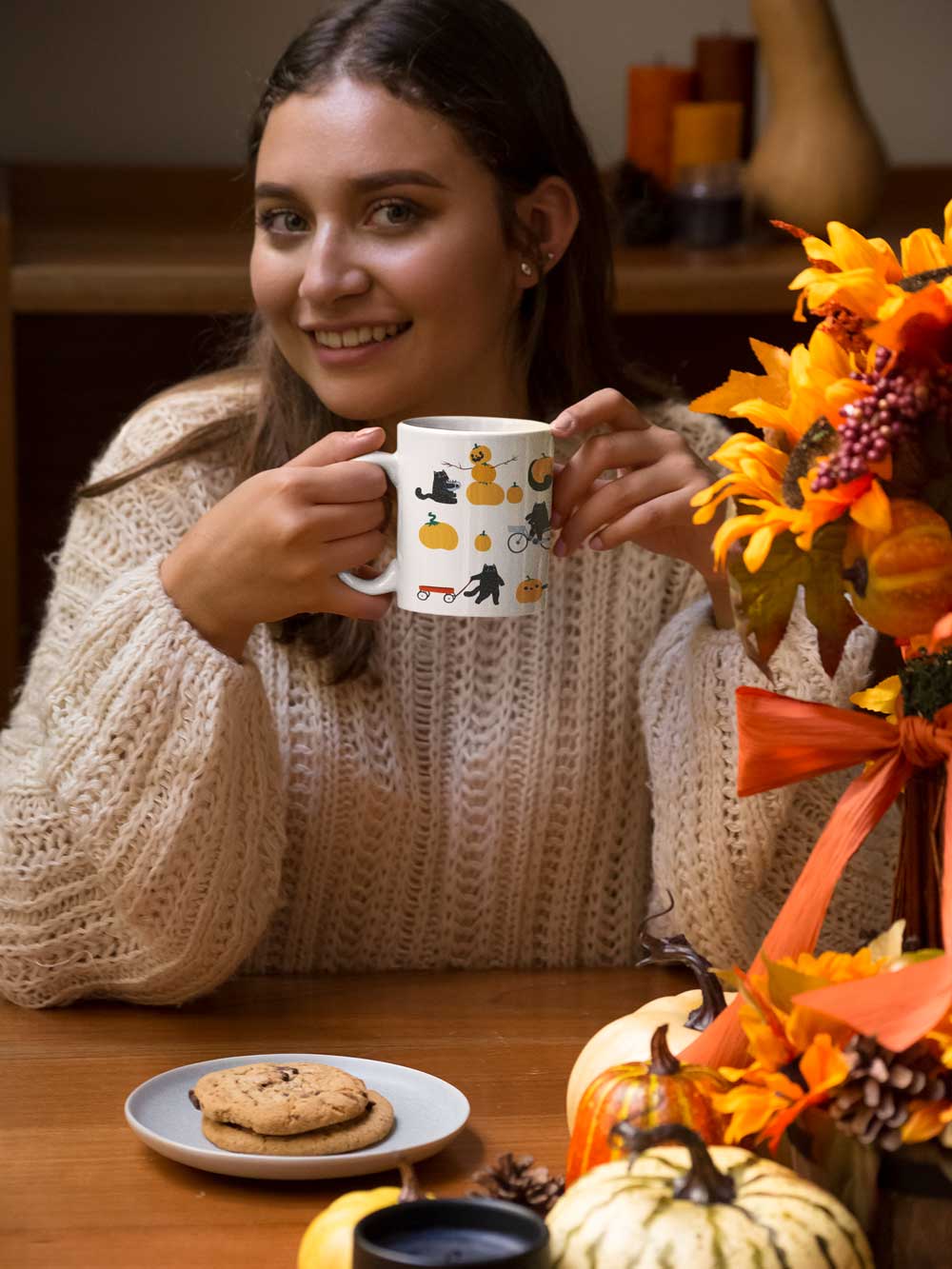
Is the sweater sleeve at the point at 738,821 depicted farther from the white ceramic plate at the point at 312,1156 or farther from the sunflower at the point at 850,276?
the sunflower at the point at 850,276

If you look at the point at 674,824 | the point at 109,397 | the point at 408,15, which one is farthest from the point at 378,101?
the point at 109,397

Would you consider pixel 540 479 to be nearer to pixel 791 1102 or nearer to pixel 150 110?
pixel 791 1102

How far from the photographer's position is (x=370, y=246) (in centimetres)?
123

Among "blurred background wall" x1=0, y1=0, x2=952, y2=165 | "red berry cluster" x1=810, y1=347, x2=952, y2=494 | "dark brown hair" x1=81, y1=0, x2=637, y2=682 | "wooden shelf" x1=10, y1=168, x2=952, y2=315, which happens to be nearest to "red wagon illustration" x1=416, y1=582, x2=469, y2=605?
"red berry cluster" x1=810, y1=347, x2=952, y2=494

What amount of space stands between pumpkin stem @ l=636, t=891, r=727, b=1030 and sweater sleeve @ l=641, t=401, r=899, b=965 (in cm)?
41

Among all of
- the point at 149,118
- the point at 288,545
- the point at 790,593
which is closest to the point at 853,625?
the point at 790,593

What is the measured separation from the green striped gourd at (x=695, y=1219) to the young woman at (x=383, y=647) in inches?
18.7

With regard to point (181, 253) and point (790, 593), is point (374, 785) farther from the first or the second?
point (181, 253)

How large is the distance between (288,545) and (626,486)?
0.21 meters

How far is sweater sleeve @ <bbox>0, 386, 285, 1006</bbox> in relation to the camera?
1.11 m

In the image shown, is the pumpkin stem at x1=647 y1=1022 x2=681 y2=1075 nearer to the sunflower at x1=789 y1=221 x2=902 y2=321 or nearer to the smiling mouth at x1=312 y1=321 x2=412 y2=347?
the sunflower at x1=789 y1=221 x2=902 y2=321

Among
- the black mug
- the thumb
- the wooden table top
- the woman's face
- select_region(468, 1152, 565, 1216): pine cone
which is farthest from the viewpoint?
the woman's face

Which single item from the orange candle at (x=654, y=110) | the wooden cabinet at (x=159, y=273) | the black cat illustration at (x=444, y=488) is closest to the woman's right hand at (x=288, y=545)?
the black cat illustration at (x=444, y=488)

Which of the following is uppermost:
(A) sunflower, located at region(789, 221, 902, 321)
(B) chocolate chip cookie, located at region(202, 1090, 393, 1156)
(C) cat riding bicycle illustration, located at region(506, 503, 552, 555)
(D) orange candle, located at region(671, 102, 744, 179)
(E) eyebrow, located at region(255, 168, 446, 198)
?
(D) orange candle, located at region(671, 102, 744, 179)
